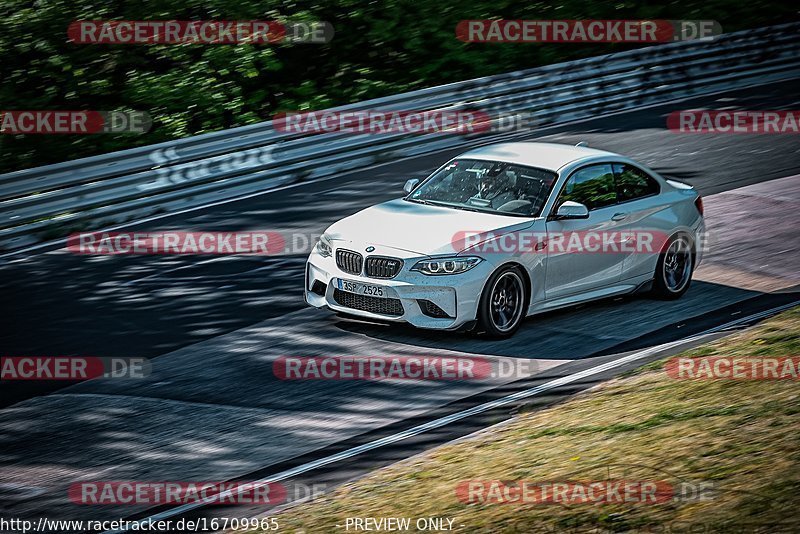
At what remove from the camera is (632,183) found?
11.7 metres

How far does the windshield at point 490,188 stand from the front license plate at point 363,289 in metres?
1.39

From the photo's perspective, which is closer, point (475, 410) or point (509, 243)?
point (475, 410)

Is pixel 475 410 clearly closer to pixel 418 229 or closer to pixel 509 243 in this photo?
pixel 509 243

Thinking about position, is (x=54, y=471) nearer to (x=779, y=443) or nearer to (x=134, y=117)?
(x=779, y=443)

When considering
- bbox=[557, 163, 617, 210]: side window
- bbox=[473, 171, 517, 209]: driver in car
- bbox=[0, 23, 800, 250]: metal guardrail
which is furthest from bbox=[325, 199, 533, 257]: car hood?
bbox=[0, 23, 800, 250]: metal guardrail

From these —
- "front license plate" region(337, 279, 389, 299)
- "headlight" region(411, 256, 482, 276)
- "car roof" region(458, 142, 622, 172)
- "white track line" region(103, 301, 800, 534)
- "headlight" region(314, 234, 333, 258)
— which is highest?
"car roof" region(458, 142, 622, 172)

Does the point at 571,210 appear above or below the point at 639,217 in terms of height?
above

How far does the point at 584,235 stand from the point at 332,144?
776cm

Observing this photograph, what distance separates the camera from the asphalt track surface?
8.11 metres

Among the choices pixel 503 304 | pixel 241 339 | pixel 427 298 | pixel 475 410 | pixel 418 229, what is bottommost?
pixel 475 410

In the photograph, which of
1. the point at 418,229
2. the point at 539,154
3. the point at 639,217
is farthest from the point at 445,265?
the point at 639,217

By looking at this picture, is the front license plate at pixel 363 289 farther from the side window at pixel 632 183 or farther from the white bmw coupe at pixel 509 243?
the side window at pixel 632 183

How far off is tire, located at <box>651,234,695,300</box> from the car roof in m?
1.20

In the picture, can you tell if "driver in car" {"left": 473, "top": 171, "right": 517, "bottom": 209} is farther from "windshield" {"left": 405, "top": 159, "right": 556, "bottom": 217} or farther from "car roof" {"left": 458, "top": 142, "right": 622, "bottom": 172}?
"car roof" {"left": 458, "top": 142, "right": 622, "bottom": 172}
